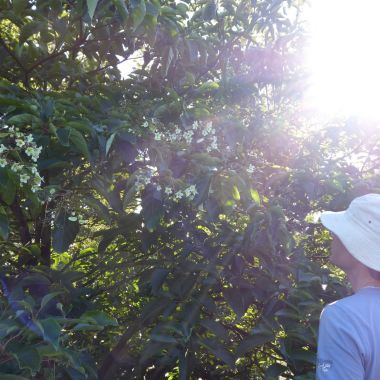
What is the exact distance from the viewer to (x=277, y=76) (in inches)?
107

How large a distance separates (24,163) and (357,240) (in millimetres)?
989

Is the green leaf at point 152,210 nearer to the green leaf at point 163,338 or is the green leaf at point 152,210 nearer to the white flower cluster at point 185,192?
the white flower cluster at point 185,192

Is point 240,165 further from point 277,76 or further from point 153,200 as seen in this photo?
point 277,76

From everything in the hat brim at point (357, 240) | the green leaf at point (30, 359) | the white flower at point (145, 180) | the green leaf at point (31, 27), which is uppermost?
the green leaf at point (31, 27)

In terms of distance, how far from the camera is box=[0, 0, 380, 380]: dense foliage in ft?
5.87

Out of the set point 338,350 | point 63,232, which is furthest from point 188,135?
point 338,350

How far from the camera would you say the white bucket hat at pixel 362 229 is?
4.31 ft

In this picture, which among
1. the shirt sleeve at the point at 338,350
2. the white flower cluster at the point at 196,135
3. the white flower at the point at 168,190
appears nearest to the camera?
the shirt sleeve at the point at 338,350

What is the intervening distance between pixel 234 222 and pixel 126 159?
671 millimetres

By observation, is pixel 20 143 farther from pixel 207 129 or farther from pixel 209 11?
pixel 209 11

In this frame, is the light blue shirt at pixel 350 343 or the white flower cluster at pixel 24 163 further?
the white flower cluster at pixel 24 163

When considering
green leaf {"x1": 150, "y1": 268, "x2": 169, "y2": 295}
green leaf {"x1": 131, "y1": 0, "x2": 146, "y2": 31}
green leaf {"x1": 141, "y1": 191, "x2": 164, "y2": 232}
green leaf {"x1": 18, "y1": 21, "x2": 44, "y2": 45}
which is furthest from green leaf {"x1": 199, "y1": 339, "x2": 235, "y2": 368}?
green leaf {"x1": 18, "y1": 21, "x2": 44, "y2": 45}

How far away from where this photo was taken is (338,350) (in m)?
1.17

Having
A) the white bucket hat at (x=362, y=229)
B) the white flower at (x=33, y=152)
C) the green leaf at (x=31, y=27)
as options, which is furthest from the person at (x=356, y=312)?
the green leaf at (x=31, y=27)
